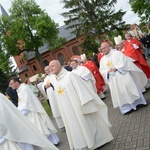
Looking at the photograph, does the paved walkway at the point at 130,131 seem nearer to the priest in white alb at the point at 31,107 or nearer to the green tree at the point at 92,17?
the priest in white alb at the point at 31,107

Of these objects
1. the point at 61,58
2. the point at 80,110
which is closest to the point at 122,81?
the point at 80,110

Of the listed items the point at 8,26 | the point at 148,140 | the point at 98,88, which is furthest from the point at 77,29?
the point at 148,140

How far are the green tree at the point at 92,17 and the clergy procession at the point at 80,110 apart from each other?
29654mm

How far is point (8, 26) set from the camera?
46719mm

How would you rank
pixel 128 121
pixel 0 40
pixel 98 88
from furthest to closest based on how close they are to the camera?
1. pixel 0 40
2. pixel 98 88
3. pixel 128 121

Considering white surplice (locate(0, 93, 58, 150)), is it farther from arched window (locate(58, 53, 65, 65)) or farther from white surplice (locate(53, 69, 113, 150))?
arched window (locate(58, 53, 65, 65))

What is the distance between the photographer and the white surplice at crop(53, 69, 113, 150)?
551 cm

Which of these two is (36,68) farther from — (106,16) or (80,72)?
(80,72)

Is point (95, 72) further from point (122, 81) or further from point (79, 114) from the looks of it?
point (79, 114)

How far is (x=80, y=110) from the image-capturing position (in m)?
5.61

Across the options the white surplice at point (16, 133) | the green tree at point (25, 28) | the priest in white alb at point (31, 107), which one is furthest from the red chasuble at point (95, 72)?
the green tree at point (25, 28)

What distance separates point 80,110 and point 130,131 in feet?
4.71

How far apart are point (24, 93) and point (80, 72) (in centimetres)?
414

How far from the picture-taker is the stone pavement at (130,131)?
212 inches
